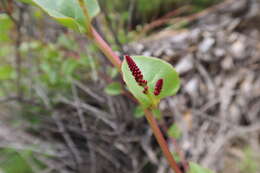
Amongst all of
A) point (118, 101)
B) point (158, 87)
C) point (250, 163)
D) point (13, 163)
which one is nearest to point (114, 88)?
point (118, 101)

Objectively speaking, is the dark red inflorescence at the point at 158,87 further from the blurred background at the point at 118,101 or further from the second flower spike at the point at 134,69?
the blurred background at the point at 118,101

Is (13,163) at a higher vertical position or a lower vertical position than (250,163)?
higher

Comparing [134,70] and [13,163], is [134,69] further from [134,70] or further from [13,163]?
[13,163]

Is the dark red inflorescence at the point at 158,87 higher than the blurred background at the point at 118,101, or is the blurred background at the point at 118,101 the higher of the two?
the blurred background at the point at 118,101

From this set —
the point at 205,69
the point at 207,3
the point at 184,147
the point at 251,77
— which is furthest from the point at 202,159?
the point at 207,3

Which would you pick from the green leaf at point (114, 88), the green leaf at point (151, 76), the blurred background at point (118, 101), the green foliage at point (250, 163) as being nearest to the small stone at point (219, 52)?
the blurred background at point (118, 101)

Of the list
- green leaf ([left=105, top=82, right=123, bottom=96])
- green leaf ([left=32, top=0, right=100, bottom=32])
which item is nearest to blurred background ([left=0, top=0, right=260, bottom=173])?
green leaf ([left=105, top=82, right=123, bottom=96])

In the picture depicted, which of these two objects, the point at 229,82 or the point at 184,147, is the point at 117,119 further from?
the point at 229,82

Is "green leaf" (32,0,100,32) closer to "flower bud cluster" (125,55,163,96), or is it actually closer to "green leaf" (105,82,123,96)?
"flower bud cluster" (125,55,163,96)
